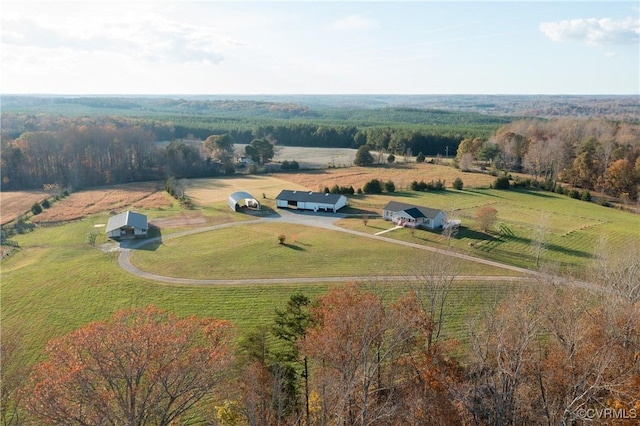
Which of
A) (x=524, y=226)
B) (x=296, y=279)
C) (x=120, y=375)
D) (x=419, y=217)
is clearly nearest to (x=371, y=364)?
(x=120, y=375)

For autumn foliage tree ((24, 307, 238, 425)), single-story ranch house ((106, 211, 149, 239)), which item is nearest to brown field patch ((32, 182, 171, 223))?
single-story ranch house ((106, 211, 149, 239))

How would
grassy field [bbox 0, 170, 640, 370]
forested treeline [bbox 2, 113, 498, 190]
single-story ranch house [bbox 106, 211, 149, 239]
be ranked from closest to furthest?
grassy field [bbox 0, 170, 640, 370], single-story ranch house [bbox 106, 211, 149, 239], forested treeline [bbox 2, 113, 498, 190]

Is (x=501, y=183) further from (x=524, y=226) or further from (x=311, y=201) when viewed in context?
(x=311, y=201)

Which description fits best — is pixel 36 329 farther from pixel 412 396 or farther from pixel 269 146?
pixel 269 146

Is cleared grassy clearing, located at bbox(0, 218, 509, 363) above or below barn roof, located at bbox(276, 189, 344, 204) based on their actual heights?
below

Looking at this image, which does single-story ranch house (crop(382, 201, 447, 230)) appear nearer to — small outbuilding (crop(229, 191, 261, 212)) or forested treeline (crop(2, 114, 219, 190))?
small outbuilding (crop(229, 191, 261, 212))

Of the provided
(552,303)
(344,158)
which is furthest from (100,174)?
(552,303)

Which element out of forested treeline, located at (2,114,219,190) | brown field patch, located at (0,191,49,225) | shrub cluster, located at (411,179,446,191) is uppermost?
forested treeline, located at (2,114,219,190)

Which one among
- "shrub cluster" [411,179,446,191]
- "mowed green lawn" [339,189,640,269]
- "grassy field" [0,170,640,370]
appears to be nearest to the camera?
"grassy field" [0,170,640,370]
